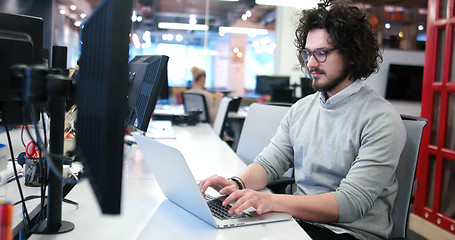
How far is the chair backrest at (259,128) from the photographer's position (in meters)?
2.24

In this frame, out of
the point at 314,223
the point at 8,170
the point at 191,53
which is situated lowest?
the point at 314,223

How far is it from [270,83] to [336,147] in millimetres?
4855

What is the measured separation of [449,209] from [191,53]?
843cm

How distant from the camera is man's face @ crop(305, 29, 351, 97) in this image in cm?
155

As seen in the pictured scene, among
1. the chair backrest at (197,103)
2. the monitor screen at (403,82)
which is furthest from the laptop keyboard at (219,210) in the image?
the monitor screen at (403,82)

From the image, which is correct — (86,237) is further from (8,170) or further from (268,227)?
(8,170)

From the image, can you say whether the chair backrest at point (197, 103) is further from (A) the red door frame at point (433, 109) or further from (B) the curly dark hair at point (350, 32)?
(B) the curly dark hair at point (350, 32)

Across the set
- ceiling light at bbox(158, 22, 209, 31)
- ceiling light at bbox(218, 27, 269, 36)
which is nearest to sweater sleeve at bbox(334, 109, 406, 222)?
ceiling light at bbox(158, 22, 209, 31)

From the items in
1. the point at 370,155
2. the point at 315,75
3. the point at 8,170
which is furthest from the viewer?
the point at 315,75

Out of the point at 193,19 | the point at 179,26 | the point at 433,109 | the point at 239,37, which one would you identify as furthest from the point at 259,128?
the point at 239,37

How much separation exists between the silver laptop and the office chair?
0.47 metres

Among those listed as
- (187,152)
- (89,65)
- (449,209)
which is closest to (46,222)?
(89,65)

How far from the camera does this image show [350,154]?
4.76 ft

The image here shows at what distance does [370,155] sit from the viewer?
1.34 metres
